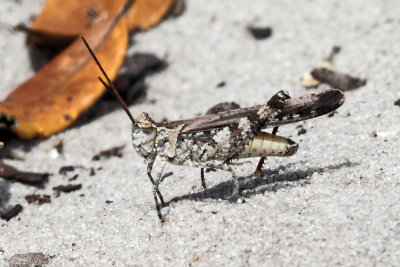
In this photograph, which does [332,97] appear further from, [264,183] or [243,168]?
[243,168]

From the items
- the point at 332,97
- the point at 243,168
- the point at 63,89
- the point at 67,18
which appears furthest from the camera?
the point at 67,18

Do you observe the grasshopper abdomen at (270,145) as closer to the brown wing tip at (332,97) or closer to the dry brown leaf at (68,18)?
the brown wing tip at (332,97)

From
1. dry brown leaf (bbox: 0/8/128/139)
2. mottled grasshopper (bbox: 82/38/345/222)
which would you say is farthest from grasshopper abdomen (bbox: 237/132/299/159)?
dry brown leaf (bbox: 0/8/128/139)

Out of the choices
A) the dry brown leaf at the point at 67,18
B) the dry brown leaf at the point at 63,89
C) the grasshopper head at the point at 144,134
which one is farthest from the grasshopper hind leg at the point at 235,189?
the dry brown leaf at the point at 67,18

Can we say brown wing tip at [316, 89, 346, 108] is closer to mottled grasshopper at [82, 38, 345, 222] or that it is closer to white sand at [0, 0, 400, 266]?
mottled grasshopper at [82, 38, 345, 222]

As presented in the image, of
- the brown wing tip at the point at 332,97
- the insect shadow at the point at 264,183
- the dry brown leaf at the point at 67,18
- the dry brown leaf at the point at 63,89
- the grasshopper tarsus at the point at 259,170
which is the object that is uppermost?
the dry brown leaf at the point at 67,18

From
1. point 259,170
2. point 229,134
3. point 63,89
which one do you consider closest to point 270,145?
point 229,134
